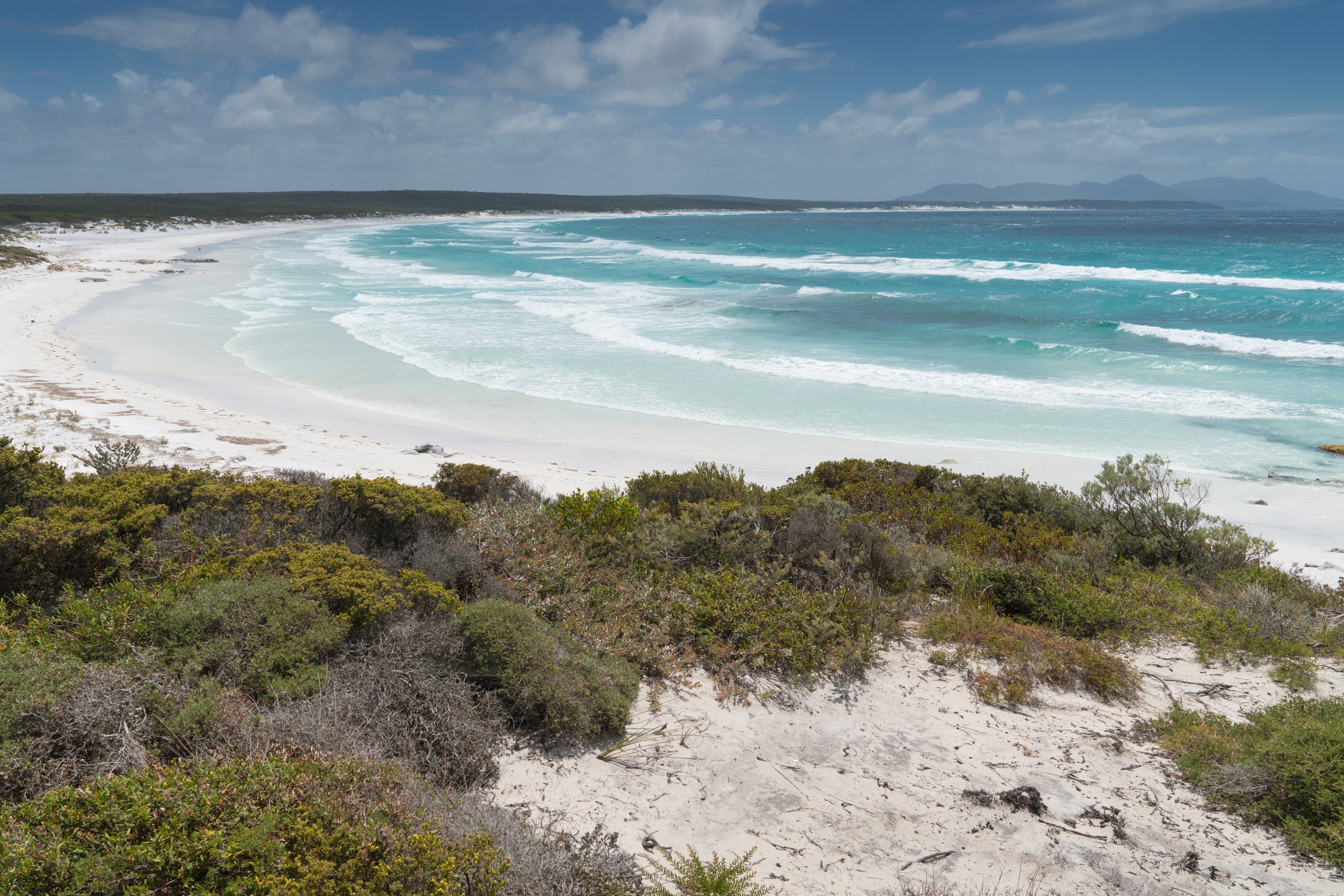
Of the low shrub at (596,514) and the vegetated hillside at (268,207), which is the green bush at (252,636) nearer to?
the low shrub at (596,514)

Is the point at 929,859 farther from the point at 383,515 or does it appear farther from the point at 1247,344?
the point at 1247,344

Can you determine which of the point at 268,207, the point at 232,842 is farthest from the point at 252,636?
the point at 268,207

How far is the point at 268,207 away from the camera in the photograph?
119500 mm

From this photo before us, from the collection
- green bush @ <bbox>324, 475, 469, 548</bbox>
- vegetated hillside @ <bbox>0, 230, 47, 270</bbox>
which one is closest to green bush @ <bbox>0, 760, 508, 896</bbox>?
green bush @ <bbox>324, 475, 469, 548</bbox>

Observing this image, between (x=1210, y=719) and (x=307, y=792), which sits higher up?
(x=307, y=792)

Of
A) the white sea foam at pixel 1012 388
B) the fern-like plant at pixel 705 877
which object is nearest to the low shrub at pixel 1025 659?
the fern-like plant at pixel 705 877

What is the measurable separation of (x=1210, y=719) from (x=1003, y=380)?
13.9m

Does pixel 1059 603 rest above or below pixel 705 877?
above

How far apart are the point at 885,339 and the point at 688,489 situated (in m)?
16.3

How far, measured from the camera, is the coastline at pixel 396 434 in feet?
32.6

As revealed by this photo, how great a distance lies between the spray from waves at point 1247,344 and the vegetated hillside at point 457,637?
658 inches

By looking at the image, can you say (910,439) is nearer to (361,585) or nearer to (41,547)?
(361,585)

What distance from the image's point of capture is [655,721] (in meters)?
4.38

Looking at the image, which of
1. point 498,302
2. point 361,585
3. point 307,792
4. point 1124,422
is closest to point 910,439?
point 1124,422
